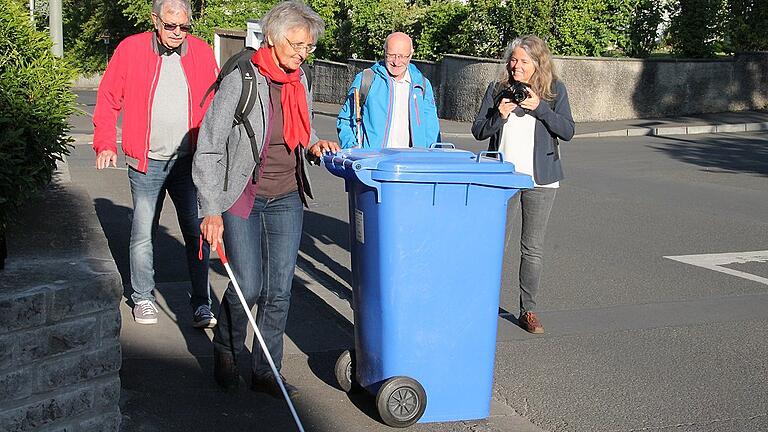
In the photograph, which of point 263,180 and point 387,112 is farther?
point 387,112

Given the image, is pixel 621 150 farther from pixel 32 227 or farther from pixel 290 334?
pixel 32 227

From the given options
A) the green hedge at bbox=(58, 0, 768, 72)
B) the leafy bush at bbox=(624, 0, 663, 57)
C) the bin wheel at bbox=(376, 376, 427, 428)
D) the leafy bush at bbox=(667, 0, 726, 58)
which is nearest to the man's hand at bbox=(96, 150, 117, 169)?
the bin wheel at bbox=(376, 376, 427, 428)

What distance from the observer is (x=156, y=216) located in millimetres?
6102

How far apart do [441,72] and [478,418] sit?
20.6 m

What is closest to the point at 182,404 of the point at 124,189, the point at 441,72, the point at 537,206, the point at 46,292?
the point at 46,292

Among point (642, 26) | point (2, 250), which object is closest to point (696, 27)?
point (642, 26)

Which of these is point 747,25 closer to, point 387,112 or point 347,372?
point 387,112

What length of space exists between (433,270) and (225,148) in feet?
3.46

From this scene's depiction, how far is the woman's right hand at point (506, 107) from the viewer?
614cm

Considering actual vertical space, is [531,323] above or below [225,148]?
below

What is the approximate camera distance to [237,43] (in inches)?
858

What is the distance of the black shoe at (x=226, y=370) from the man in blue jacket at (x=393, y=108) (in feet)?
6.50

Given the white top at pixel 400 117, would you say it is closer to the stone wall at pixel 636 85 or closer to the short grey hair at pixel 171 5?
the short grey hair at pixel 171 5

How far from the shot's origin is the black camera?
608 cm
